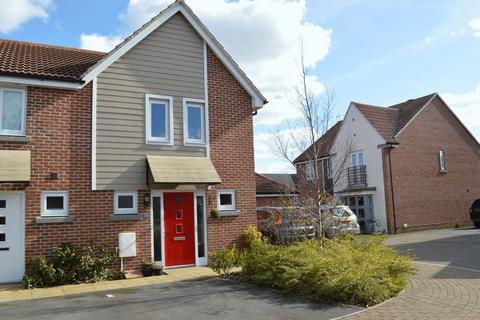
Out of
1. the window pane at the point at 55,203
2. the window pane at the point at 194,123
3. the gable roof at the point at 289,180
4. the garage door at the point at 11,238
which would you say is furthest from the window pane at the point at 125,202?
the gable roof at the point at 289,180

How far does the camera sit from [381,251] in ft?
36.2

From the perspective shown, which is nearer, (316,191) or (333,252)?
(333,252)

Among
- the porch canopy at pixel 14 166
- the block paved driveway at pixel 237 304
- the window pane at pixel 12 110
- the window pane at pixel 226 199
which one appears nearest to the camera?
the block paved driveway at pixel 237 304

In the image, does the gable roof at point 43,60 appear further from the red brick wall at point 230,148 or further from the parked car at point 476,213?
the parked car at point 476,213

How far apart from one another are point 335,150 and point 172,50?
1905 centimetres

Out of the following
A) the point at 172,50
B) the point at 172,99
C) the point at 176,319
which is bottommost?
the point at 176,319

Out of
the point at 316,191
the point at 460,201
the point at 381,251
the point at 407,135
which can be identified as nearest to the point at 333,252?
the point at 381,251

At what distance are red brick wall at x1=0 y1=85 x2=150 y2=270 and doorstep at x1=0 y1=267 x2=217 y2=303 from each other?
1013 millimetres

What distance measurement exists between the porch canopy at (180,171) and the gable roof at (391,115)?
17.4m

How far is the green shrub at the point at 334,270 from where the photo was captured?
8.88m

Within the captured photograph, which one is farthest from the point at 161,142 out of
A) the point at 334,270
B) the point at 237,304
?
the point at 334,270

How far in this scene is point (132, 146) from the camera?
1339 cm

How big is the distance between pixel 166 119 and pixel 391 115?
21.2 metres

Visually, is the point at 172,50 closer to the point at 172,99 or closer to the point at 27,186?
the point at 172,99
